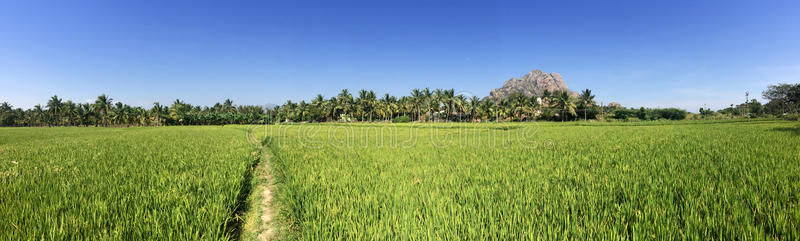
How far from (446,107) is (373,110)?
17.3 metres

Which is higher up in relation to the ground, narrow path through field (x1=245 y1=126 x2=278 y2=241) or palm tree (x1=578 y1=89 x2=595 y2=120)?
palm tree (x1=578 y1=89 x2=595 y2=120)

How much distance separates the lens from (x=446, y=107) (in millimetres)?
55250

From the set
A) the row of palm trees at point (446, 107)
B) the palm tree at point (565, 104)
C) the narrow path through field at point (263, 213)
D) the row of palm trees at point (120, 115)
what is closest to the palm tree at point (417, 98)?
the row of palm trees at point (446, 107)

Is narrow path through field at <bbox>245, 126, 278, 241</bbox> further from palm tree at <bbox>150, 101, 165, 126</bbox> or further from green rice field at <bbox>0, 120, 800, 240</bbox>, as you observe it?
palm tree at <bbox>150, 101, 165, 126</bbox>

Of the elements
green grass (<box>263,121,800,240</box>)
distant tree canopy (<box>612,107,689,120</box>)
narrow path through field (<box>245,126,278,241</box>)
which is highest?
distant tree canopy (<box>612,107,689,120</box>)

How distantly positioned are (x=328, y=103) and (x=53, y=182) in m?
62.2

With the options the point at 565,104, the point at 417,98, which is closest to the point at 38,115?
the point at 417,98

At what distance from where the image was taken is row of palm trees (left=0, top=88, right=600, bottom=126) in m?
55.1

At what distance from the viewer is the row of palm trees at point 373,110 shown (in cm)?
5512

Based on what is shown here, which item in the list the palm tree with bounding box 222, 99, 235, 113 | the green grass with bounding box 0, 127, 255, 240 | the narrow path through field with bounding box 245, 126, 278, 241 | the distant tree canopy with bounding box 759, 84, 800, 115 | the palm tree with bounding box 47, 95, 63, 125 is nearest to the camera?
the green grass with bounding box 0, 127, 255, 240

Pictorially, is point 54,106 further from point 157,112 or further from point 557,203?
point 557,203

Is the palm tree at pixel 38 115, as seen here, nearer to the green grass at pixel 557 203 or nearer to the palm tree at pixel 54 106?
the palm tree at pixel 54 106

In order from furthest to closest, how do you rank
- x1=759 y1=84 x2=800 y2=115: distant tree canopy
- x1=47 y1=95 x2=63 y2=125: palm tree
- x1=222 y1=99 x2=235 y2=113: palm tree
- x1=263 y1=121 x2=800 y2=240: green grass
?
x1=222 y1=99 x2=235 y2=113: palm tree, x1=47 y1=95 x2=63 y2=125: palm tree, x1=759 y1=84 x2=800 y2=115: distant tree canopy, x1=263 y1=121 x2=800 y2=240: green grass

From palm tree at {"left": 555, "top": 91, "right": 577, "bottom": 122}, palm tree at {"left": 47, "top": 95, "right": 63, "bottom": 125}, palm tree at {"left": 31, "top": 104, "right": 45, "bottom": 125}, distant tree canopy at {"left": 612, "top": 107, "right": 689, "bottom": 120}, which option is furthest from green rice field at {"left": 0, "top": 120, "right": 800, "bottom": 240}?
palm tree at {"left": 31, "top": 104, "right": 45, "bottom": 125}
